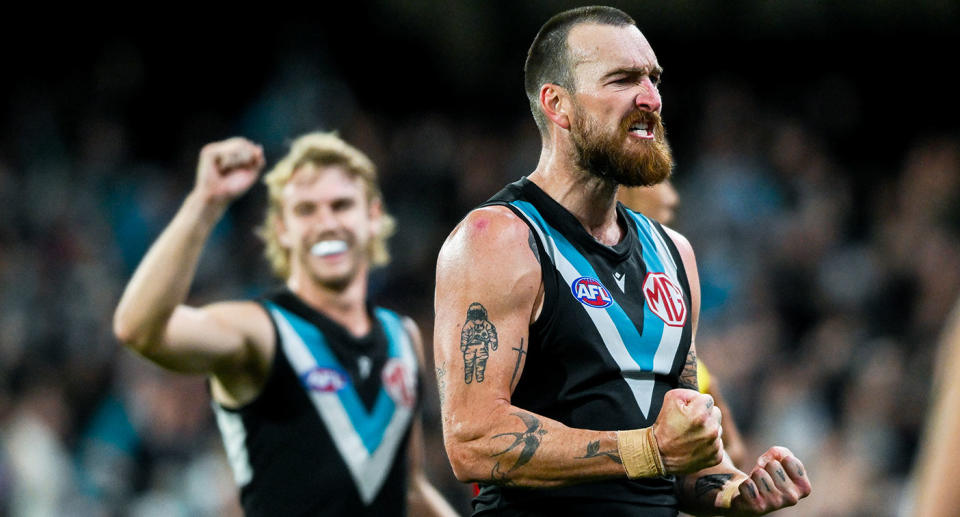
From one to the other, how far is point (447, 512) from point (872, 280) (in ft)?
19.7

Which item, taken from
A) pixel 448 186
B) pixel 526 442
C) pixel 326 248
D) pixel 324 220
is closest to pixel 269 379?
pixel 326 248

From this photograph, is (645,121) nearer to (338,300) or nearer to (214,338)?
(214,338)

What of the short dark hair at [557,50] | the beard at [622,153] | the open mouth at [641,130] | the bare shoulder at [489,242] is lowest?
the bare shoulder at [489,242]

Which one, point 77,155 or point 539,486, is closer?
point 539,486

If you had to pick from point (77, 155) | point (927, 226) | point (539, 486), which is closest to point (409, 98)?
point (77, 155)

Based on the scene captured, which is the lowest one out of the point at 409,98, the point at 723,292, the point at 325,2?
the point at 723,292

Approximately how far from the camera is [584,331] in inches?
141

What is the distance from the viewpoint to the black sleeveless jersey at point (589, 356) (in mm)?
3562

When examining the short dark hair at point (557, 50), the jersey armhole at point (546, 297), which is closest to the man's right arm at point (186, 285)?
the short dark hair at point (557, 50)

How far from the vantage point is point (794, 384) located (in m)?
9.16

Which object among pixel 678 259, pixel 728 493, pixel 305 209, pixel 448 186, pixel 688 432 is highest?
pixel 448 186

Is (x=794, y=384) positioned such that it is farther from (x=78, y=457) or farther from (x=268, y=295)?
(x=78, y=457)

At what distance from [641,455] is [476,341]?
0.57 m

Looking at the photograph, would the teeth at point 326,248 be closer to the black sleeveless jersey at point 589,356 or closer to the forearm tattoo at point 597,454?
the black sleeveless jersey at point 589,356
